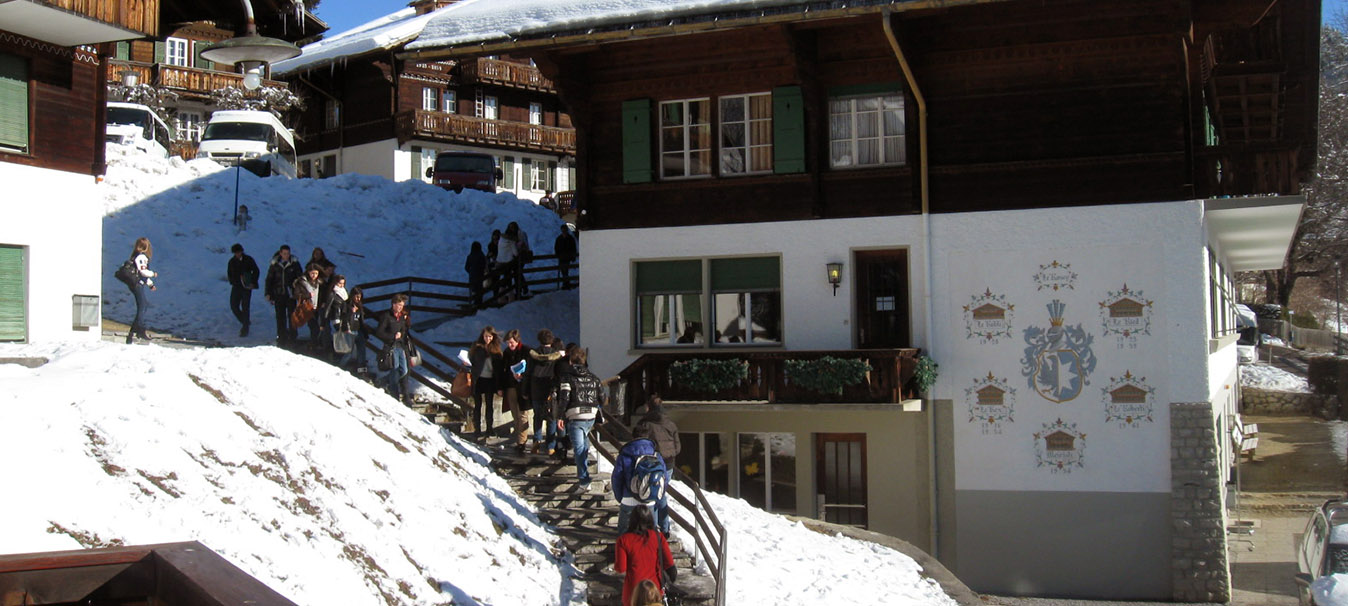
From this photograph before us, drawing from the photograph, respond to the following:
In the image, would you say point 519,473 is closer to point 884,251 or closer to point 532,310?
point 884,251

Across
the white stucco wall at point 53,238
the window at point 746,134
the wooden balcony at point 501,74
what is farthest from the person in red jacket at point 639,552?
the wooden balcony at point 501,74

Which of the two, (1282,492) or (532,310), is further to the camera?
(1282,492)

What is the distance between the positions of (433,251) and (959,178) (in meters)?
16.9

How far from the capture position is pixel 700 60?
73.8 feet

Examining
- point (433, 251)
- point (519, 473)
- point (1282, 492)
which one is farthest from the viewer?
point (433, 251)

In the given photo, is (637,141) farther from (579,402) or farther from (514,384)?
(579,402)

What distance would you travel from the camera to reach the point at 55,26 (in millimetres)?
18188

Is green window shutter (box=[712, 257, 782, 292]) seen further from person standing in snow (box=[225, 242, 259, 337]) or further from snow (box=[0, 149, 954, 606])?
person standing in snow (box=[225, 242, 259, 337])

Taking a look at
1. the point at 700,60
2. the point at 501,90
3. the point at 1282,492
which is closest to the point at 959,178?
the point at 700,60

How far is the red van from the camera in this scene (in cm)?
4359

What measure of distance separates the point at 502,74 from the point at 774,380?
3679 cm

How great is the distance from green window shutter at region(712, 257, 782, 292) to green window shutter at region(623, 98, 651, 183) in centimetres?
218

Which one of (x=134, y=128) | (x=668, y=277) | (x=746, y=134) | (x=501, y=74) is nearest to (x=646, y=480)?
(x=668, y=277)

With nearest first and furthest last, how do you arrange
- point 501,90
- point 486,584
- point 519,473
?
point 486,584 → point 519,473 → point 501,90
